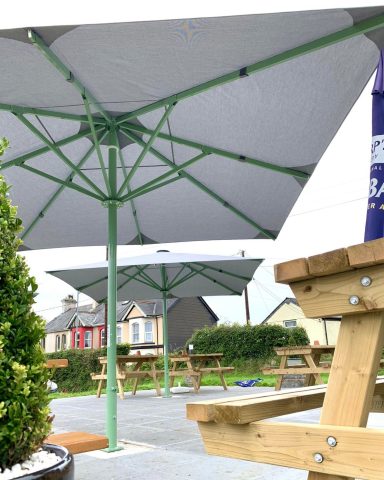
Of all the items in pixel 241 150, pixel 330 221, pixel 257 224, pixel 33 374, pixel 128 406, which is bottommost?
pixel 128 406

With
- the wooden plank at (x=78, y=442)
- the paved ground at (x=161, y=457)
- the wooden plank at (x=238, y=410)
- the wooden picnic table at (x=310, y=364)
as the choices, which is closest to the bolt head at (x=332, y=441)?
the wooden plank at (x=238, y=410)

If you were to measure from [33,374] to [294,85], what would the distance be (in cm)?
306

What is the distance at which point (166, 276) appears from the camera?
891 cm

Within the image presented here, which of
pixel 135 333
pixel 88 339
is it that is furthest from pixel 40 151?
pixel 88 339

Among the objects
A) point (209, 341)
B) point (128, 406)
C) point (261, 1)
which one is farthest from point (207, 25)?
point (209, 341)

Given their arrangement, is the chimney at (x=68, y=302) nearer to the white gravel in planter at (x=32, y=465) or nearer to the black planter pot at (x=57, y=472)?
the white gravel in planter at (x=32, y=465)

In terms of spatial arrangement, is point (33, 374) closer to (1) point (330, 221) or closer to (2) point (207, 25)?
(2) point (207, 25)

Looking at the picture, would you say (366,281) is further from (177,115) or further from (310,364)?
(310,364)

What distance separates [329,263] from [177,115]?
3126 mm

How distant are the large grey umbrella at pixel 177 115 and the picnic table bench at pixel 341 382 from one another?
1.66 m

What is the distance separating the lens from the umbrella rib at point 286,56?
264 centimetres

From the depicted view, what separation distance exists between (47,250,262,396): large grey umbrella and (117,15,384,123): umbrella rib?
4.03 m

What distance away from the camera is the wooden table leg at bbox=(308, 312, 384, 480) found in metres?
1.42

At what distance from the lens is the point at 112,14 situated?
2.34m
